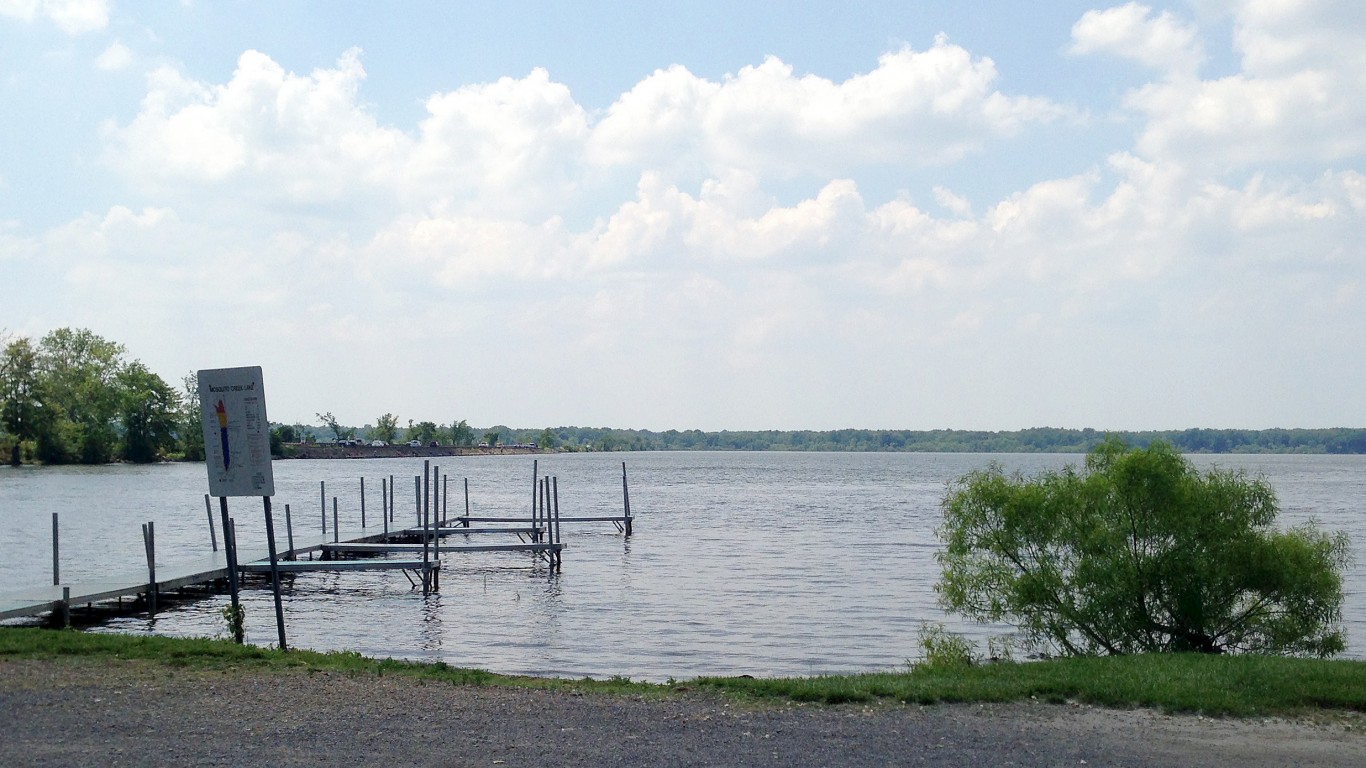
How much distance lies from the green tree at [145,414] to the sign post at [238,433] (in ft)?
384

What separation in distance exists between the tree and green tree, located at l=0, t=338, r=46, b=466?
11278 centimetres

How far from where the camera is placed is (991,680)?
12.0 meters

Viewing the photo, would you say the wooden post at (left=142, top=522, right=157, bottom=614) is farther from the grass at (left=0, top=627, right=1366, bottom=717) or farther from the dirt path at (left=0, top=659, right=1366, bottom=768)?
the dirt path at (left=0, top=659, right=1366, bottom=768)

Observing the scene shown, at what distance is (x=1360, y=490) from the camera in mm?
97062

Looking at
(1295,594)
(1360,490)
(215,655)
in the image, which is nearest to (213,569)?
(215,655)

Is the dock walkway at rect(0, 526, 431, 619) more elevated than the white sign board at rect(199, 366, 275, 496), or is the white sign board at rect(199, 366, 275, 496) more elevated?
the white sign board at rect(199, 366, 275, 496)

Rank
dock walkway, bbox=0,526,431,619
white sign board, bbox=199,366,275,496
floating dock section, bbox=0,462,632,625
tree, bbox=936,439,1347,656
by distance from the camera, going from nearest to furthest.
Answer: white sign board, bbox=199,366,275,496
tree, bbox=936,439,1347,656
dock walkway, bbox=0,526,431,619
floating dock section, bbox=0,462,632,625

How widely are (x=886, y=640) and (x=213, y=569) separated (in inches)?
638

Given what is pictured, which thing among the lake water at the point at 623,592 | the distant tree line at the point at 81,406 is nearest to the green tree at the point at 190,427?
the distant tree line at the point at 81,406

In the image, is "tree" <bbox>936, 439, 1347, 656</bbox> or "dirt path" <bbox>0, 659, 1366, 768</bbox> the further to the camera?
"tree" <bbox>936, 439, 1347, 656</bbox>

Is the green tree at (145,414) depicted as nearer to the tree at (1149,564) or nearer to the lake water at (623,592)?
the lake water at (623,592)

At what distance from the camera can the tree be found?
15562 mm

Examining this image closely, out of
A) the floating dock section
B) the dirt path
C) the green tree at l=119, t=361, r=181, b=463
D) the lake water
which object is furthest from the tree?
the green tree at l=119, t=361, r=181, b=463

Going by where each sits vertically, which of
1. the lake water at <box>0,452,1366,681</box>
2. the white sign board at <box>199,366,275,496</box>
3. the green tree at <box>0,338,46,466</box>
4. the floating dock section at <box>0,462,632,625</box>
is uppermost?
the green tree at <box>0,338,46,466</box>
